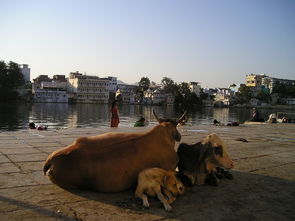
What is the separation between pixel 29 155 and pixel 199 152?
11.9ft

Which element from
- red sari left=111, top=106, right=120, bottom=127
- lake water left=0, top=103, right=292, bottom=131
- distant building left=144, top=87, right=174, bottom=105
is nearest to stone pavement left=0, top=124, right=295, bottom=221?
red sari left=111, top=106, right=120, bottom=127

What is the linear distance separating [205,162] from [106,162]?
5.26ft

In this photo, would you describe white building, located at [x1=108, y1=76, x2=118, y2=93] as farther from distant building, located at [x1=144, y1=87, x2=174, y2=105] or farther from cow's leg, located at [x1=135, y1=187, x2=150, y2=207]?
cow's leg, located at [x1=135, y1=187, x2=150, y2=207]

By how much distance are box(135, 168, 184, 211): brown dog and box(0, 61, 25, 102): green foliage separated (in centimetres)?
9136

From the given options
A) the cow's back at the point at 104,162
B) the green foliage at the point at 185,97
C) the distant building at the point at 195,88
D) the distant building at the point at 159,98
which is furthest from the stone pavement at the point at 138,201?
the distant building at the point at 195,88

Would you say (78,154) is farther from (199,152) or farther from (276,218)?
(276,218)

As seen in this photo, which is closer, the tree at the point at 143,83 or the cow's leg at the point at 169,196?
the cow's leg at the point at 169,196

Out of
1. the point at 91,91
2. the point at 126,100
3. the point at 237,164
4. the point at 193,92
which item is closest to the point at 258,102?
the point at 193,92

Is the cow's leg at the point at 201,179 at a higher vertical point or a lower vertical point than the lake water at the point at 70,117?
higher

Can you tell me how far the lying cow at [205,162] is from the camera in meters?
4.76

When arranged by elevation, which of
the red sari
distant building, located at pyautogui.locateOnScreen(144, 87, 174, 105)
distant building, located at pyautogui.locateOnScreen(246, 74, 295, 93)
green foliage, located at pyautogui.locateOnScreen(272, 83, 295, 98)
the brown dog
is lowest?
the brown dog

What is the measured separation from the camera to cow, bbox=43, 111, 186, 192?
13.7 feet

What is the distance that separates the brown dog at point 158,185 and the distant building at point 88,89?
366ft

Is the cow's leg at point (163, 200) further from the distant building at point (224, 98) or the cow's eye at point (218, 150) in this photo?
the distant building at point (224, 98)
